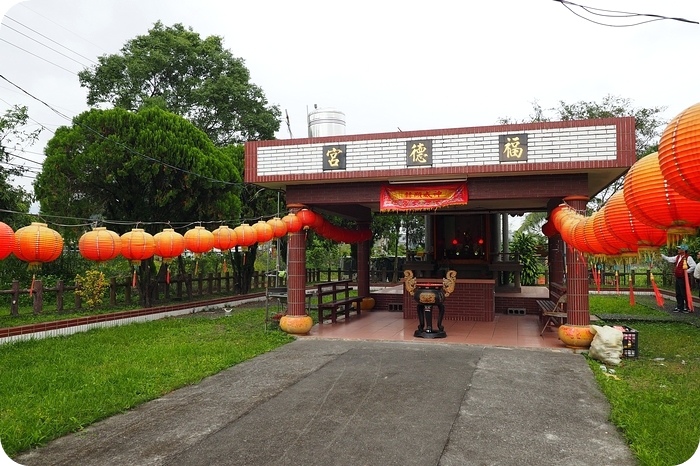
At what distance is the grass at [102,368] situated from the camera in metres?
5.18

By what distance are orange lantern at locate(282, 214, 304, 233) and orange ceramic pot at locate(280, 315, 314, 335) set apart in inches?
74.0

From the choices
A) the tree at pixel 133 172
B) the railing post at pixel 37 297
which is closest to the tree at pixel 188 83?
the tree at pixel 133 172

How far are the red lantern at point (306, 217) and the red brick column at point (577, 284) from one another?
5.15m

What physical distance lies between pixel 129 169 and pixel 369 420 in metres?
10.8

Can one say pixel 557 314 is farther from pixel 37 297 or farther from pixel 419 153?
pixel 37 297

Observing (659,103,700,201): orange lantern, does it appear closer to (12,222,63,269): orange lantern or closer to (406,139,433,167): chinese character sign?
(406,139,433,167): chinese character sign

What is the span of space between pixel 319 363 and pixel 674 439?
4.78 m

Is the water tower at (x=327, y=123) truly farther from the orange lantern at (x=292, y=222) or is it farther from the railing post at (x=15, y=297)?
the railing post at (x=15, y=297)

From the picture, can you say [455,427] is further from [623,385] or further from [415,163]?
[415,163]

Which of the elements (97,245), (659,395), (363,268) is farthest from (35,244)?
(363,268)

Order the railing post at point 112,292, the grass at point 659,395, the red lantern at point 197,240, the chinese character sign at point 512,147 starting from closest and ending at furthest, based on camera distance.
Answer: the grass at point 659,395 < the red lantern at point 197,240 < the chinese character sign at point 512,147 < the railing post at point 112,292

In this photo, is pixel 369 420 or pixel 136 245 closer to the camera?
pixel 369 420

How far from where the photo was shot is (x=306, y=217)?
10.5 metres

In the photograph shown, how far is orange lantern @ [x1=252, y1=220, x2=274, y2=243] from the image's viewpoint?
9.52m
